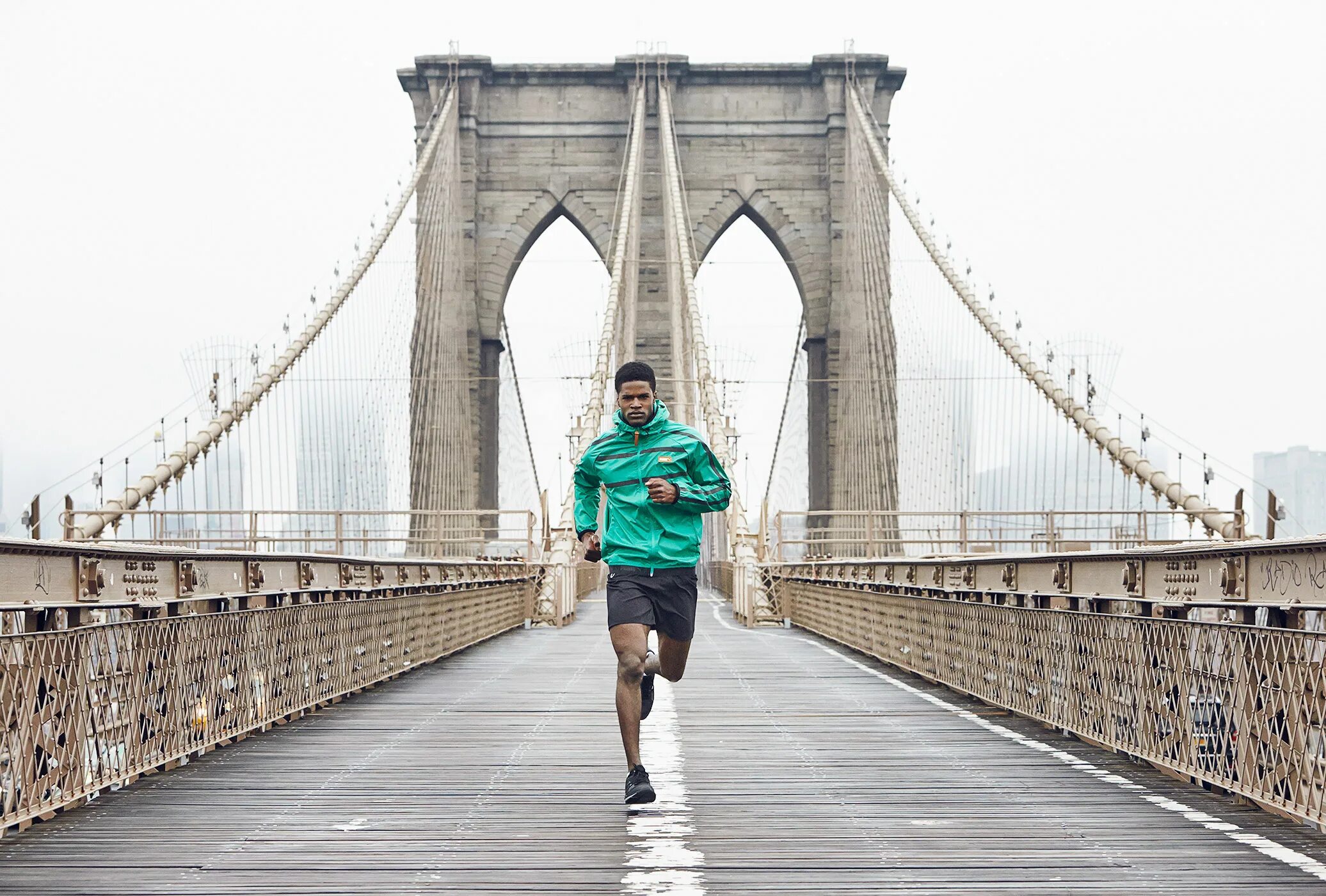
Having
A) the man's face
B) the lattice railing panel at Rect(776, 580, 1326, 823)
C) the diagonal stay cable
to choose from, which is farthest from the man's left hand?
the diagonal stay cable

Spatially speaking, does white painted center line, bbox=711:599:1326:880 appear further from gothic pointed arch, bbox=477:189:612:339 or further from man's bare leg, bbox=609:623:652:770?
gothic pointed arch, bbox=477:189:612:339

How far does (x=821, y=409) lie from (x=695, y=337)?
47.0 feet

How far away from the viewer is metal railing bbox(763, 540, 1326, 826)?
5633mm

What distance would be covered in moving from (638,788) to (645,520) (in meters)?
0.93

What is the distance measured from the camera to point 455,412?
5319cm

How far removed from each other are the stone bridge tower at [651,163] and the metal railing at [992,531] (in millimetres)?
6304

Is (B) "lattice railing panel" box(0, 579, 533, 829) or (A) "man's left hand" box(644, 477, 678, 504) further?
(A) "man's left hand" box(644, 477, 678, 504)

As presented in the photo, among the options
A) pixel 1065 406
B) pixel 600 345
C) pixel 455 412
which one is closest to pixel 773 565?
pixel 1065 406

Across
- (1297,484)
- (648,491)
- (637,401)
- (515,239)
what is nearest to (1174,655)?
(648,491)

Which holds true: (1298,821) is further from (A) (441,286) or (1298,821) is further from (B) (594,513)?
(A) (441,286)

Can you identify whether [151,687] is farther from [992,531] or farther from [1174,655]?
[992,531]

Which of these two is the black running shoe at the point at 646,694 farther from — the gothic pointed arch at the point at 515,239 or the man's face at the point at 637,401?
the gothic pointed arch at the point at 515,239

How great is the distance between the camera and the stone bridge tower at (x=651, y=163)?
54.3 metres

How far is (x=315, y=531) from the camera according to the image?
29.4 metres
